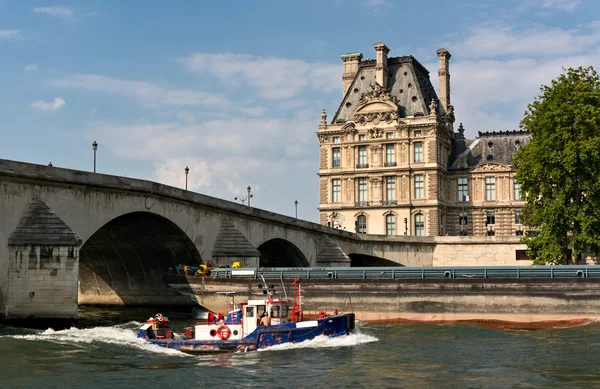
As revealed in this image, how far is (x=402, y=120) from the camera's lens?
105m

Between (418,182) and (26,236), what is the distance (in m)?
69.5

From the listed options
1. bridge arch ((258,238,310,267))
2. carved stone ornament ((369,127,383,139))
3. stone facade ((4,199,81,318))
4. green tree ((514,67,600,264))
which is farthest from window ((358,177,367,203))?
stone facade ((4,199,81,318))

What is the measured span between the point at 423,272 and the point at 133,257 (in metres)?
22.3

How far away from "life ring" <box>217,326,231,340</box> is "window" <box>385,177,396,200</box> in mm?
68980

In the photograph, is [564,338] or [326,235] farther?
[326,235]

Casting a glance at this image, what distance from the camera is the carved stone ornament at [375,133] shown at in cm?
10625

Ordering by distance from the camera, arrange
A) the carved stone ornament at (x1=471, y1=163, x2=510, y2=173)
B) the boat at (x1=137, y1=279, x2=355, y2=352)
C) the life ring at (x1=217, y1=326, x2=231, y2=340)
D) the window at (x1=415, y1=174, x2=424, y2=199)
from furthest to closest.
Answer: the window at (x1=415, y1=174, x2=424, y2=199)
the carved stone ornament at (x1=471, y1=163, x2=510, y2=173)
the life ring at (x1=217, y1=326, x2=231, y2=340)
the boat at (x1=137, y1=279, x2=355, y2=352)

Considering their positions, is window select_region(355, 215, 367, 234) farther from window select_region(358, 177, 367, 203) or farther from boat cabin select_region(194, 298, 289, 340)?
boat cabin select_region(194, 298, 289, 340)

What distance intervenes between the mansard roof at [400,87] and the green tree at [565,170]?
42.0m

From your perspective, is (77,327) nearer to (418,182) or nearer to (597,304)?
(597,304)

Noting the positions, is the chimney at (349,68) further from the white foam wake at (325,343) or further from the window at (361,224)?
the white foam wake at (325,343)

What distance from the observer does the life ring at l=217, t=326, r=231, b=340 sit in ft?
126

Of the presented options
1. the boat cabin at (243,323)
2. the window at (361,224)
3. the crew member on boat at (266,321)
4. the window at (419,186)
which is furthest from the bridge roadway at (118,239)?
the window at (419,186)

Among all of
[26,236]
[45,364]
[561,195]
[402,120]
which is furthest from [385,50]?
[45,364]
